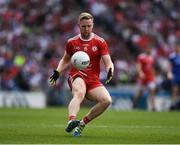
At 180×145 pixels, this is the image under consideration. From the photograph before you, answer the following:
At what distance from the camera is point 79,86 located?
40.1 ft

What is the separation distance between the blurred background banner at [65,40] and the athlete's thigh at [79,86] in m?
16.0

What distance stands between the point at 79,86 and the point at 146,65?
13900 millimetres

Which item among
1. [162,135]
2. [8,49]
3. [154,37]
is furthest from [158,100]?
[162,135]

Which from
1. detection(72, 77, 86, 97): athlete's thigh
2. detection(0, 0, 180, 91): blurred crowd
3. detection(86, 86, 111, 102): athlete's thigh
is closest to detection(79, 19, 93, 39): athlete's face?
detection(72, 77, 86, 97): athlete's thigh

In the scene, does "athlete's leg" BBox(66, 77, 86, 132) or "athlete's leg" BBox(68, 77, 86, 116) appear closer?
"athlete's leg" BBox(66, 77, 86, 132)

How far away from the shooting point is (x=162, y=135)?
12.5 meters

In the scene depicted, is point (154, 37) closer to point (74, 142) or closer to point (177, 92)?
point (177, 92)

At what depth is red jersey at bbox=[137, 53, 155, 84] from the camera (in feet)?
84.4

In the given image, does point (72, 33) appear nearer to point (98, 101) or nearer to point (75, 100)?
point (98, 101)

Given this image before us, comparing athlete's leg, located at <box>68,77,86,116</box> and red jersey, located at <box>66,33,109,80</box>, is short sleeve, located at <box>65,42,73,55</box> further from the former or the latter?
athlete's leg, located at <box>68,77,86,116</box>

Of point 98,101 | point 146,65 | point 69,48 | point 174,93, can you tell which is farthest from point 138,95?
point 98,101

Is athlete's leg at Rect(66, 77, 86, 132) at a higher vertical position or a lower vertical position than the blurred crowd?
lower

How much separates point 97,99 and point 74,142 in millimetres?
1786

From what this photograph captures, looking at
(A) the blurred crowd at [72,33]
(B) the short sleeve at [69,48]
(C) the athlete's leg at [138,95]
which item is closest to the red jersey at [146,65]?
(C) the athlete's leg at [138,95]
